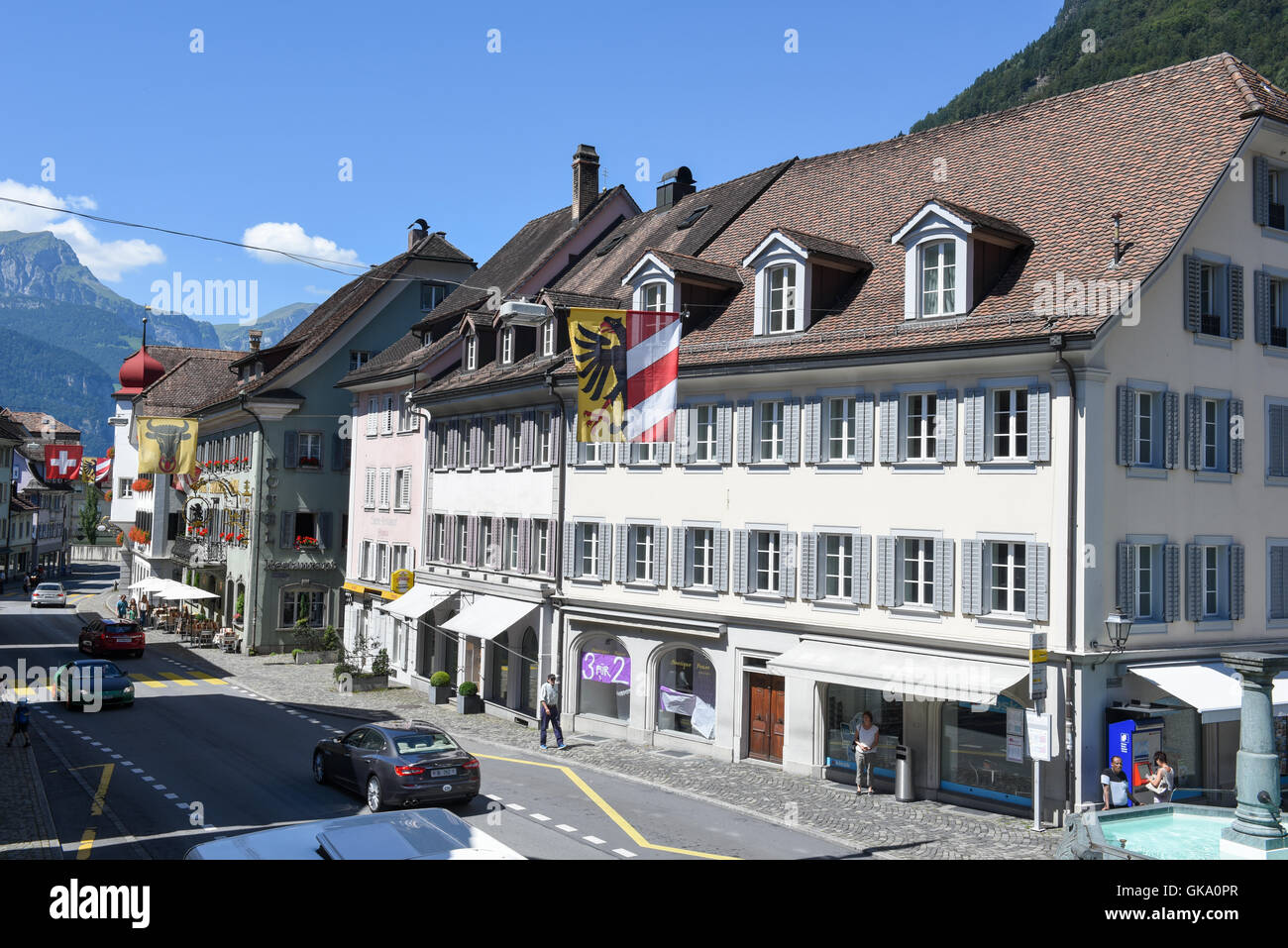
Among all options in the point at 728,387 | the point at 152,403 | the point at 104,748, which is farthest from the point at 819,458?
the point at 152,403

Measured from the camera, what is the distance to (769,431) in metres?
26.2

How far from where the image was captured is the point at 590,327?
20.8 meters

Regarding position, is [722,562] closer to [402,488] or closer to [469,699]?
[469,699]

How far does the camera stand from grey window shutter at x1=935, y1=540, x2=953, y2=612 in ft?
72.6

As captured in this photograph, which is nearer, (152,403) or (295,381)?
(295,381)

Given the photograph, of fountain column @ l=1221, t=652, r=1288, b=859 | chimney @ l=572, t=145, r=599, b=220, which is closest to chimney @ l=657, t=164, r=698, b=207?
chimney @ l=572, t=145, r=599, b=220

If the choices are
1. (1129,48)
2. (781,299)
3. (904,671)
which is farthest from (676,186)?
Result: (1129,48)

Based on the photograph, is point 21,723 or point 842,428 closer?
point 842,428

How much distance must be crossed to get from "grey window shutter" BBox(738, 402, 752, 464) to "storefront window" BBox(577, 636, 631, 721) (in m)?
6.66

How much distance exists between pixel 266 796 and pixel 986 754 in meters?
14.0

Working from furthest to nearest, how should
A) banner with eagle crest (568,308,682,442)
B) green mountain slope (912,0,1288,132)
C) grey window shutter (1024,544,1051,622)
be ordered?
green mountain slope (912,0,1288,132), grey window shutter (1024,544,1051,622), banner with eagle crest (568,308,682,442)

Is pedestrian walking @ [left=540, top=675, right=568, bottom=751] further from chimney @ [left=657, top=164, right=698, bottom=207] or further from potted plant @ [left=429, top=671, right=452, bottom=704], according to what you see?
chimney @ [left=657, top=164, right=698, bottom=207]
